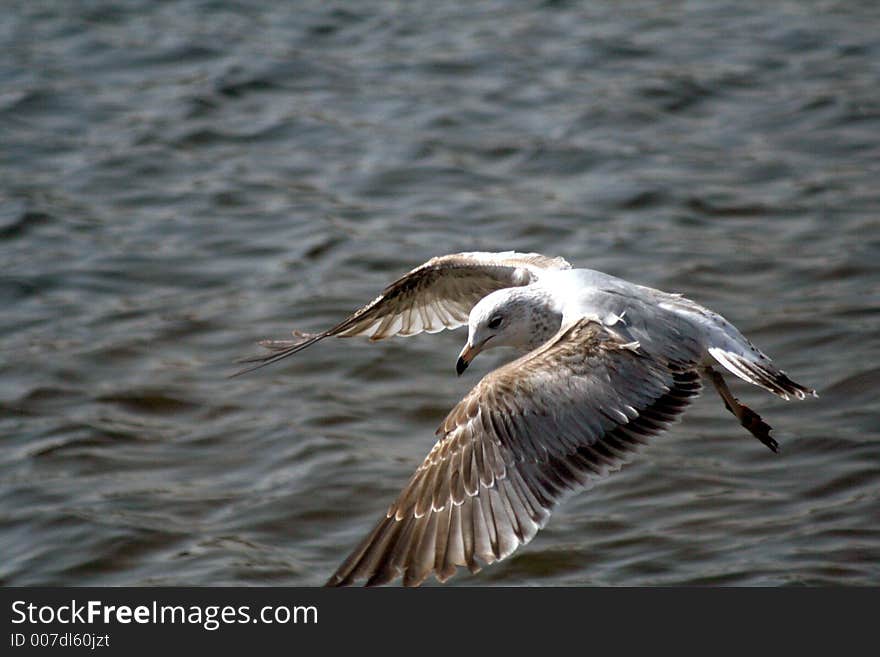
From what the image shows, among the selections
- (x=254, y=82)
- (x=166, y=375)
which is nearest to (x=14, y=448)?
(x=166, y=375)

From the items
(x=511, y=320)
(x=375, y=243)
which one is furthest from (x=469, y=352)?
(x=375, y=243)

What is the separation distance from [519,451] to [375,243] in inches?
176

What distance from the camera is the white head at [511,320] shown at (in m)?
5.48

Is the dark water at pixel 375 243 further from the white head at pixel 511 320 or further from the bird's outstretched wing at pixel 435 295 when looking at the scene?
the white head at pixel 511 320

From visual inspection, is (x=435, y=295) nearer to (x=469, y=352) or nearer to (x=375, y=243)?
(x=469, y=352)

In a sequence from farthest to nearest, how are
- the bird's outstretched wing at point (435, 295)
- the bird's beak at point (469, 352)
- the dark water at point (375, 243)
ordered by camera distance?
the dark water at point (375, 243)
the bird's outstretched wing at point (435, 295)
the bird's beak at point (469, 352)

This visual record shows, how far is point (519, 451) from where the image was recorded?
4.77 meters

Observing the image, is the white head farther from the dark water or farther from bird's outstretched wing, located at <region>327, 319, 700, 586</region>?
the dark water

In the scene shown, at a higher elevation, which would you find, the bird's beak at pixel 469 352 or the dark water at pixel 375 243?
the bird's beak at pixel 469 352

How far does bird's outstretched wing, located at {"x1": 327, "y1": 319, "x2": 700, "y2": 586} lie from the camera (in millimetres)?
4562

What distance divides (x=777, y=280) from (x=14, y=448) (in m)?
4.24

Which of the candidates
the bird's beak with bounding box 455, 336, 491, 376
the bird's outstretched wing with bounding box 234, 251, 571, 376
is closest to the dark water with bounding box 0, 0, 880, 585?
the bird's outstretched wing with bounding box 234, 251, 571, 376

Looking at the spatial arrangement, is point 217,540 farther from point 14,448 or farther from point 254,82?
point 254,82

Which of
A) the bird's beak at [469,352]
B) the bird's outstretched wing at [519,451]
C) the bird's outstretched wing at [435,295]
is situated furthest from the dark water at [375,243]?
the bird's outstretched wing at [519,451]
